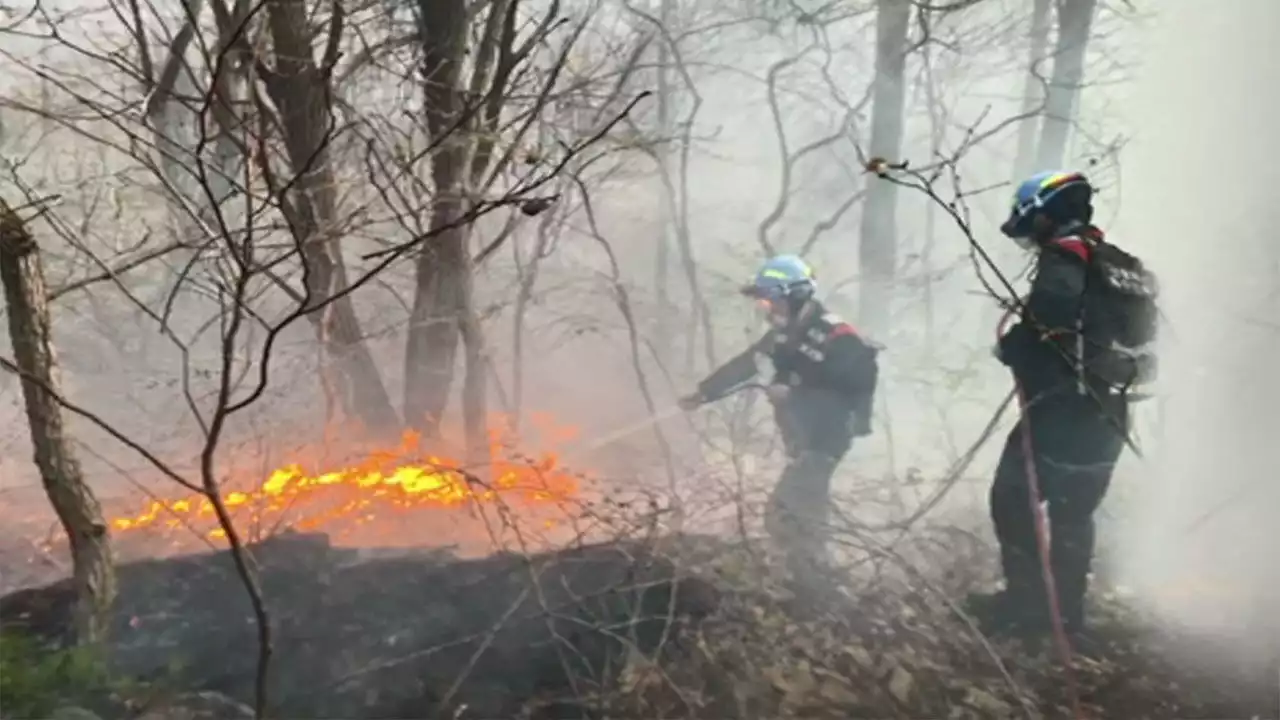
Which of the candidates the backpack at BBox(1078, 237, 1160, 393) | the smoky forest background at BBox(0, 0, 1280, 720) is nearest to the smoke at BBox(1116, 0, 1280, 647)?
the smoky forest background at BBox(0, 0, 1280, 720)

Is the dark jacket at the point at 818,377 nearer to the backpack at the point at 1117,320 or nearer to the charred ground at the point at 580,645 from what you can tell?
the charred ground at the point at 580,645

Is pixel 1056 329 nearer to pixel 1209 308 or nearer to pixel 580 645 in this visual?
pixel 1209 308

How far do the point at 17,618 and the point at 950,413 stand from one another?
168 inches

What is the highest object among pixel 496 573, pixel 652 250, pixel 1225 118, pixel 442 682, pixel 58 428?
pixel 1225 118

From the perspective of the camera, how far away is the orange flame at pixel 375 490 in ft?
13.3

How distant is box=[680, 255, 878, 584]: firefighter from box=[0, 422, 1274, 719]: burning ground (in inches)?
15.5

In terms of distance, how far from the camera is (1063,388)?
3.86m

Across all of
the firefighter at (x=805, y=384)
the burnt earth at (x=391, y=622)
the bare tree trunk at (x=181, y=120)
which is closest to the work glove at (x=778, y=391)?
the firefighter at (x=805, y=384)

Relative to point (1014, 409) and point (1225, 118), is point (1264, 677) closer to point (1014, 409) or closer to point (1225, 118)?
point (1014, 409)

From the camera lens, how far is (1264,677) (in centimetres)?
380

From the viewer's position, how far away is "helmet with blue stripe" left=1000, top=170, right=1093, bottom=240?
3725 millimetres

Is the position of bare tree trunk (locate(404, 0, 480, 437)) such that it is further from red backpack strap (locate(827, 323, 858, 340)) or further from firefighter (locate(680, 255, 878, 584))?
red backpack strap (locate(827, 323, 858, 340))

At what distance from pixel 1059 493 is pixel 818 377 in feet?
3.75

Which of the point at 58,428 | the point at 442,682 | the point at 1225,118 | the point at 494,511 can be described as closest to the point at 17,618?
the point at 58,428
